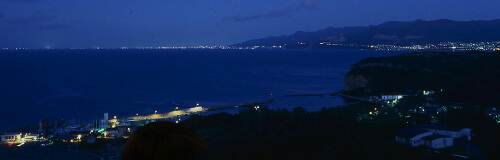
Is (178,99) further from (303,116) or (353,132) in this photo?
(353,132)

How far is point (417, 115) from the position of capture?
15891 mm

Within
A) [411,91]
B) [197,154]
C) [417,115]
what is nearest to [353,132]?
[417,115]

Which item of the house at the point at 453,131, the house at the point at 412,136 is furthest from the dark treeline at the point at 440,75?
the house at the point at 412,136

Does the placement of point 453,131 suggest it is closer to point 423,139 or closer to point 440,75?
Result: point 423,139

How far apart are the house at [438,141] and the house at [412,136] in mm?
157

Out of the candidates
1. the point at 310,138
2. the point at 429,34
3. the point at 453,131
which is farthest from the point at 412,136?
the point at 429,34

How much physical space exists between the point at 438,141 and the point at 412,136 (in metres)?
0.67

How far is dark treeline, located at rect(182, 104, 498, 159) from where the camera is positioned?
9.84m

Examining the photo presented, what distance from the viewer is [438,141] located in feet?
36.2

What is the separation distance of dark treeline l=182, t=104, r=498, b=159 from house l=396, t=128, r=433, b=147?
0.29 m

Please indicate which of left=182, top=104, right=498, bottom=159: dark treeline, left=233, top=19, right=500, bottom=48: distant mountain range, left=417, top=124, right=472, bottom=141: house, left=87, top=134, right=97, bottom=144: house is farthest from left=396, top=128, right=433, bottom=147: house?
left=233, top=19, right=500, bottom=48: distant mountain range

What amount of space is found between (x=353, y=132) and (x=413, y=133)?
167 cm

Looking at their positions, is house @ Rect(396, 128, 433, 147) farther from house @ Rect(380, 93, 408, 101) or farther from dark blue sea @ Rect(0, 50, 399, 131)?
house @ Rect(380, 93, 408, 101)

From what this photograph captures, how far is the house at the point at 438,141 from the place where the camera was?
11.0 meters
